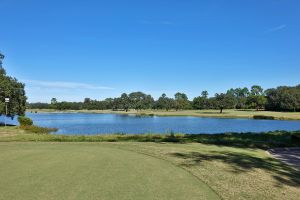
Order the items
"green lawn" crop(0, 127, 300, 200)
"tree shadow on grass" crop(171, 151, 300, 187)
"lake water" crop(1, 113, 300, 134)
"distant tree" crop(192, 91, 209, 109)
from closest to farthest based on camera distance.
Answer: "green lawn" crop(0, 127, 300, 200)
"tree shadow on grass" crop(171, 151, 300, 187)
"lake water" crop(1, 113, 300, 134)
"distant tree" crop(192, 91, 209, 109)

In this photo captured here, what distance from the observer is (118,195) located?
755cm

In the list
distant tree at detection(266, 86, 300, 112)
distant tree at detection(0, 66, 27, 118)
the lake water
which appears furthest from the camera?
distant tree at detection(266, 86, 300, 112)

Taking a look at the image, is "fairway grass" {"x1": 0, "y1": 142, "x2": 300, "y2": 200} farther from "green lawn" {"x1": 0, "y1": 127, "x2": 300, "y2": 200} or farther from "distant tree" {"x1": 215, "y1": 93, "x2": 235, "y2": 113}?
"distant tree" {"x1": 215, "y1": 93, "x2": 235, "y2": 113}

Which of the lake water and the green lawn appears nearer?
the green lawn

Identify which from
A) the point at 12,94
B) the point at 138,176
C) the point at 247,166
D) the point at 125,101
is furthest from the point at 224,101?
the point at 138,176

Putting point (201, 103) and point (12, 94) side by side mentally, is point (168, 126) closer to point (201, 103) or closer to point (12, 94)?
point (12, 94)

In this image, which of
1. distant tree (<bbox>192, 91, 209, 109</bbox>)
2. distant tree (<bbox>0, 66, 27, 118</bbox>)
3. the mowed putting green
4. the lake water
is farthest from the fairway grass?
distant tree (<bbox>192, 91, 209, 109</bbox>)

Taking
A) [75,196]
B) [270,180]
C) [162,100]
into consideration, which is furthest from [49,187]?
[162,100]

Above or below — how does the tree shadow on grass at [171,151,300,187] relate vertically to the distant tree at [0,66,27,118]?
below

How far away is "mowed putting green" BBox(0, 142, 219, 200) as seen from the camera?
763 centimetres

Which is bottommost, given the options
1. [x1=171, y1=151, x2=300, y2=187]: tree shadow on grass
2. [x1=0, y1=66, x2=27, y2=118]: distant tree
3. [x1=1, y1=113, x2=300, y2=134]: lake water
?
[x1=1, y1=113, x2=300, y2=134]: lake water

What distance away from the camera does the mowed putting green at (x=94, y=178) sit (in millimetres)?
7629

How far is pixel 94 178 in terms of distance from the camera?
Result: 29.0ft

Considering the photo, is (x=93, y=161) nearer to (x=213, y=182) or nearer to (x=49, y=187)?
(x=49, y=187)
